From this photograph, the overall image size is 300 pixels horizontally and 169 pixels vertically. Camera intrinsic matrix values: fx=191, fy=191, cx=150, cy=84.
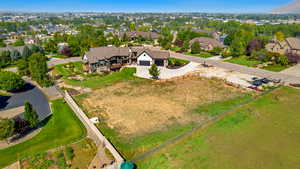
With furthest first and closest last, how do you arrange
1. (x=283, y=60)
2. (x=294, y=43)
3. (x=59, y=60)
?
(x=59, y=60)
(x=294, y=43)
(x=283, y=60)

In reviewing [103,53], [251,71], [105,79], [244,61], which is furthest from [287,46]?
[105,79]

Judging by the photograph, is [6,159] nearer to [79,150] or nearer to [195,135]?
[79,150]

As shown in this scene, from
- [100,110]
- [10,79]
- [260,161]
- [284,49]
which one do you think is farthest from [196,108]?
[284,49]

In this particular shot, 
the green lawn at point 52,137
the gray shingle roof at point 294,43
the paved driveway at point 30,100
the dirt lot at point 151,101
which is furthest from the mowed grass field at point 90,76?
the gray shingle roof at point 294,43

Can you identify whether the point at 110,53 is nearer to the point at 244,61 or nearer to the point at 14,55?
the point at 14,55

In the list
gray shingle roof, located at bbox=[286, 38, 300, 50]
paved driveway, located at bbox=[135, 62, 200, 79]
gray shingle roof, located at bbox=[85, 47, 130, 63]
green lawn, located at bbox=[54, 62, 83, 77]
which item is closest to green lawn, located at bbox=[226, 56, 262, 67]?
paved driveway, located at bbox=[135, 62, 200, 79]

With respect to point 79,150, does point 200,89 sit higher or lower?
higher

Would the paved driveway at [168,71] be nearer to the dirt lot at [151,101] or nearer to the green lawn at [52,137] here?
the dirt lot at [151,101]
